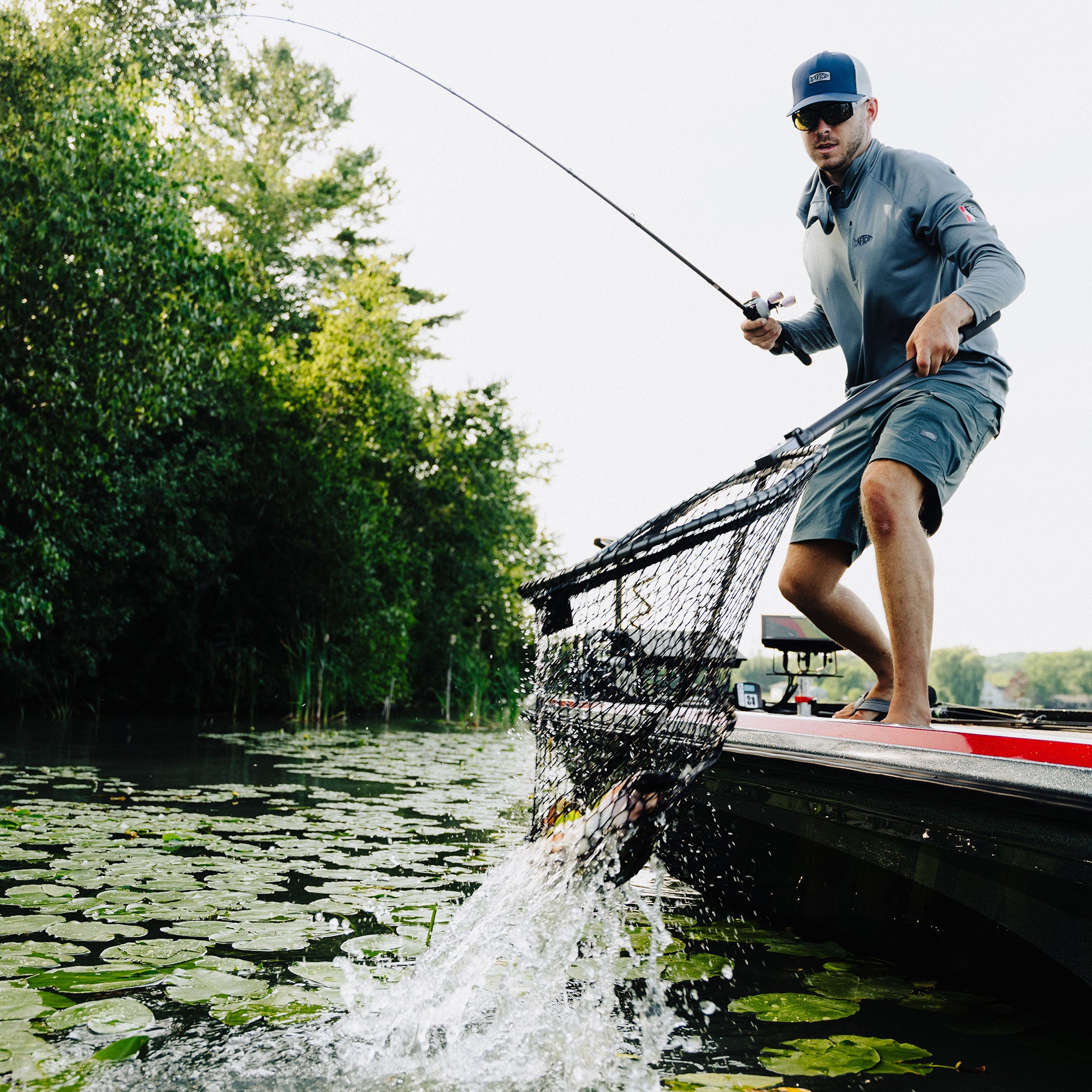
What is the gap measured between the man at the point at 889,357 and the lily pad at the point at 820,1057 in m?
0.75

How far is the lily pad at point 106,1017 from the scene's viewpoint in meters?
1.69

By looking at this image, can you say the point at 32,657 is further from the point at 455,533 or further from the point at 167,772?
the point at 455,533

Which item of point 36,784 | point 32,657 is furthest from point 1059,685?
point 36,784

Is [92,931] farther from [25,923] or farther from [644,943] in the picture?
[644,943]

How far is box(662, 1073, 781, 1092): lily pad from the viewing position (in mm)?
1570

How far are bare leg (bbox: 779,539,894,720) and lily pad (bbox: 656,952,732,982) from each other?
818 mm

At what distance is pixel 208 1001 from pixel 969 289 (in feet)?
6.99

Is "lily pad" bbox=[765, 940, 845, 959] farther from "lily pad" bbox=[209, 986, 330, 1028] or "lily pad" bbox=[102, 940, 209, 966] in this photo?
"lily pad" bbox=[102, 940, 209, 966]

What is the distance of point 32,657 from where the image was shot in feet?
33.9

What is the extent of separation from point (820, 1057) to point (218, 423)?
12.6 metres

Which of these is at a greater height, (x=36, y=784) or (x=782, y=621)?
(x=782, y=621)

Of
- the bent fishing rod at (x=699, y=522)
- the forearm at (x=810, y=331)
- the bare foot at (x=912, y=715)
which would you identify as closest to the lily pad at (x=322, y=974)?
the bent fishing rod at (x=699, y=522)

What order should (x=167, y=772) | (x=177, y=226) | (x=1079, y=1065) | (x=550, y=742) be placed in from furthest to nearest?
(x=177, y=226), (x=167, y=772), (x=550, y=742), (x=1079, y=1065)

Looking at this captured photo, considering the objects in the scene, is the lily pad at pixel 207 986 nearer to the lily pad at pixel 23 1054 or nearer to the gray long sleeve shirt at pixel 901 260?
the lily pad at pixel 23 1054
